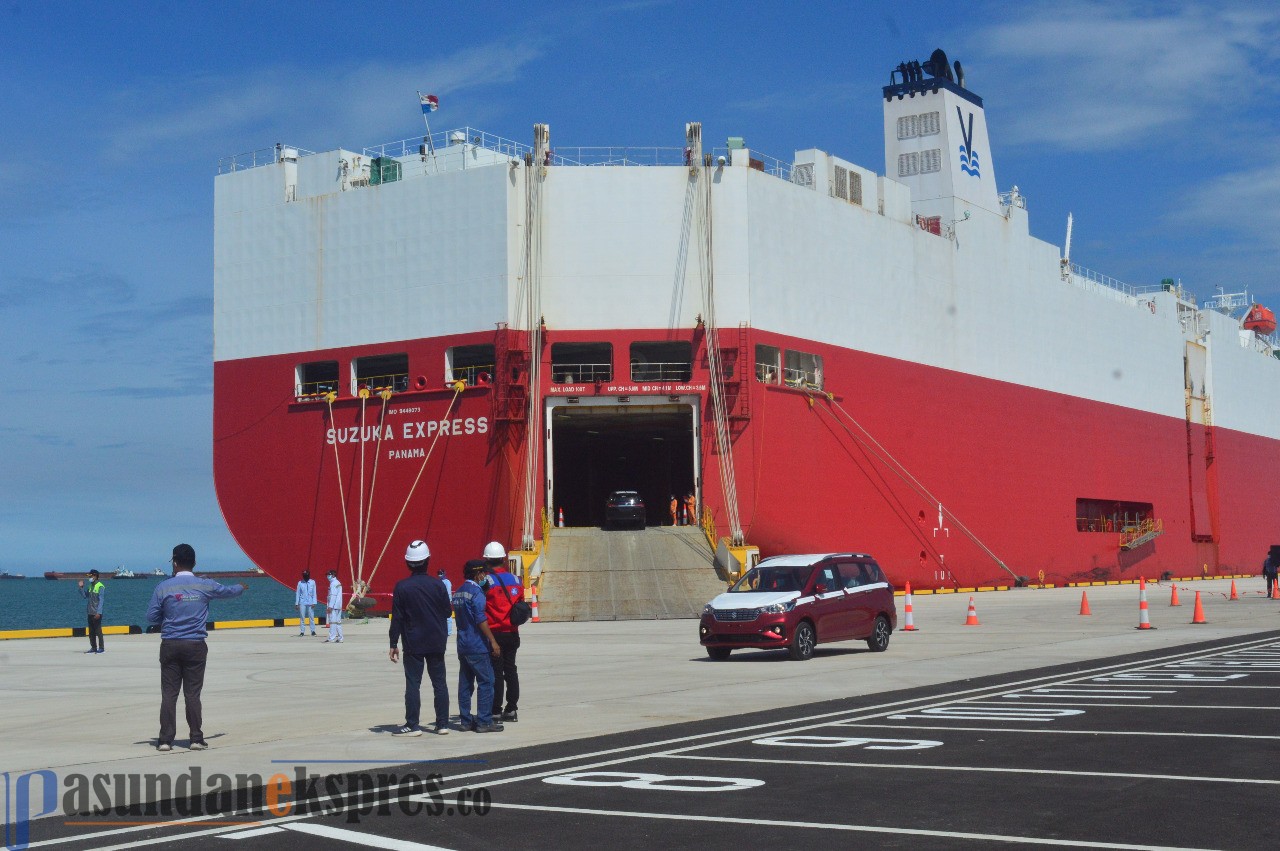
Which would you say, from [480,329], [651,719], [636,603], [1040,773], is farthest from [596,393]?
[1040,773]

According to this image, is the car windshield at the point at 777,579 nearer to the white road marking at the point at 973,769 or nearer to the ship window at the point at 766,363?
the white road marking at the point at 973,769

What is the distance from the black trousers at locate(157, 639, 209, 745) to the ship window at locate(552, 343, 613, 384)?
3042 cm

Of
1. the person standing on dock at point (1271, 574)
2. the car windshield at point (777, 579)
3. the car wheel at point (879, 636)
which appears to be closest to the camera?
the car windshield at point (777, 579)

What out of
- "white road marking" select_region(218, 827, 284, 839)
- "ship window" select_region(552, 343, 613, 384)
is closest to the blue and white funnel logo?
"ship window" select_region(552, 343, 613, 384)

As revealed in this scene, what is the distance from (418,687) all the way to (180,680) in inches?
85.3

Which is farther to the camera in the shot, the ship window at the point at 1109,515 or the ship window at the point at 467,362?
the ship window at the point at 1109,515

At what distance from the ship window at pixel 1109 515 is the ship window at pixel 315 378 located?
34.5 metres

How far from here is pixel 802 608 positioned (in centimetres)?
2158

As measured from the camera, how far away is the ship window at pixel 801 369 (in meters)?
44.8

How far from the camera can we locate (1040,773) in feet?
32.6

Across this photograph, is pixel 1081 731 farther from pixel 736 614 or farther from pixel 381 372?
pixel 381 372

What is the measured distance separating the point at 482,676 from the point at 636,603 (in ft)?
74.2

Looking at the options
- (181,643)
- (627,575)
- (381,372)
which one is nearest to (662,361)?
(627,575)

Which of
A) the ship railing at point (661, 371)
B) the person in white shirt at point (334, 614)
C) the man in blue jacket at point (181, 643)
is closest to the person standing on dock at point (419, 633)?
the man in blue jacket at point (181, 643)
